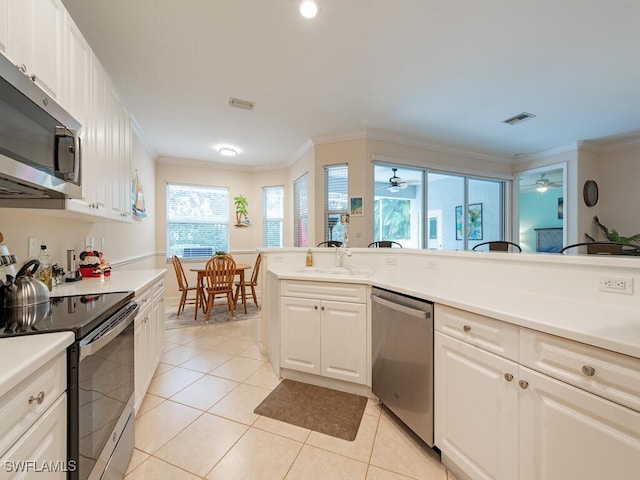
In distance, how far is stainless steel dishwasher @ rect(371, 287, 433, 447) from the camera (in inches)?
58.6

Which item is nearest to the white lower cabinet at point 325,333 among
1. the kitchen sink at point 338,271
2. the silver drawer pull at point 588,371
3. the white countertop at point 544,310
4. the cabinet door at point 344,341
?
the cabinet door at point 344,341

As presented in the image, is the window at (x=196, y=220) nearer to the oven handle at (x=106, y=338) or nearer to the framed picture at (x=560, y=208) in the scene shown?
the oven handle at (x=106, y=338)

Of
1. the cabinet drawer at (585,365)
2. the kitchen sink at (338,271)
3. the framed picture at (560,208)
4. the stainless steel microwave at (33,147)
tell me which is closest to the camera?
the cabinet drawer at (585,365)

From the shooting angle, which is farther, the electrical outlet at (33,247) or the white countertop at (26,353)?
the electrical outlet at (33,247)

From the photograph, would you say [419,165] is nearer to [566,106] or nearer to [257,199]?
Answer: [566,106]

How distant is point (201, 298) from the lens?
4.20 metres

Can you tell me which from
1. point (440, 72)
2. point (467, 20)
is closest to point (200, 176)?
point (440, 72)

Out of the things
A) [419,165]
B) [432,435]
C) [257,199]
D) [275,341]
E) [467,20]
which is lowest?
[432,435]

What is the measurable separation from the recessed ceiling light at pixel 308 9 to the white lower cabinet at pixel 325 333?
6.38 feet

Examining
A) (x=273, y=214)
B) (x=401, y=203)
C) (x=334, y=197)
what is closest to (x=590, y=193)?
(x=401, y=203)

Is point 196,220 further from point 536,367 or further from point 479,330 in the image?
point 536,367

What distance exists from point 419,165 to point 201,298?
4.15 metres

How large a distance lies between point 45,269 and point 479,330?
2480mm

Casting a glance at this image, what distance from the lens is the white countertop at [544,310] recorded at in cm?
85
